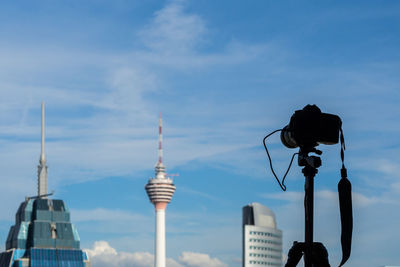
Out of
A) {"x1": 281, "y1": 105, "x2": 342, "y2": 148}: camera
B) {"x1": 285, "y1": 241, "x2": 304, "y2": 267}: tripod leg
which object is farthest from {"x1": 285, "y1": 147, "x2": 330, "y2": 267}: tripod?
{"x1": 281, "y1": 105, "x2": 342, "y2": 148}: camera

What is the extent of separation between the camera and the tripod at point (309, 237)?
23.8ft

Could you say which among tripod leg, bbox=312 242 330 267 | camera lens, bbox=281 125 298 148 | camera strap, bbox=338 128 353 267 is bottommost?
tripod leg, bbox=312 242 330 267

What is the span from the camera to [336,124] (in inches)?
297

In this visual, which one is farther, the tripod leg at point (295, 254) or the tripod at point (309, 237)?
the tripod leg at point (295, 254)

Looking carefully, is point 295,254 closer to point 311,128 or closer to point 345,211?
point 345,211

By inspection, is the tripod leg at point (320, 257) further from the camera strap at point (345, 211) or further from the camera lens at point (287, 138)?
the camera lens at point (287, 138)

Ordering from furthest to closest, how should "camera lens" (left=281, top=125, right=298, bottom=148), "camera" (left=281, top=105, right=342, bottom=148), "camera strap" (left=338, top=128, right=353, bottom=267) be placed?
"camera lens" (left=281, top=125, right=298, bottom=148) < "camera" (left=281, top=105, right=342, bottom=148) < "camera strap" (left=338, top=128, right=353, bottom=267)

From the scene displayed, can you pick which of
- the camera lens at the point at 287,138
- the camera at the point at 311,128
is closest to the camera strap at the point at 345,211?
the camera at the point at 311,128

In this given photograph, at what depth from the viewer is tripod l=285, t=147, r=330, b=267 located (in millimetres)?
7254

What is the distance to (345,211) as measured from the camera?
286 inches

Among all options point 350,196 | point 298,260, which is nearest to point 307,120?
point 350,196

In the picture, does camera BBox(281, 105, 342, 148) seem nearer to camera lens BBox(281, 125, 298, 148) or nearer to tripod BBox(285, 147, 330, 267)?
camera lens BBox(281, 125, 298, 148)

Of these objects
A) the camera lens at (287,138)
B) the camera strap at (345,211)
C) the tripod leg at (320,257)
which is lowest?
the tripod leg at (320,257)

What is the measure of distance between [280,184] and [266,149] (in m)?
0.34
